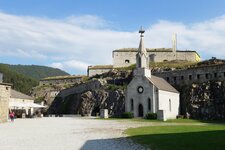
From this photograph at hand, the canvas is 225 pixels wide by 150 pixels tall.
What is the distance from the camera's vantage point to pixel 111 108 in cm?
7262

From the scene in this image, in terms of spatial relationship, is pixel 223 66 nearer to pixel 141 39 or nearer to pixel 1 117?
pixel 141 39

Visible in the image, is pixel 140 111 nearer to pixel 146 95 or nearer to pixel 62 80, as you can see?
pixel 146 95

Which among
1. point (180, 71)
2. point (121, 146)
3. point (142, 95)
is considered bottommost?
point (121, 146)

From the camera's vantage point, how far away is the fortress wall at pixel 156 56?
94500 millimetres

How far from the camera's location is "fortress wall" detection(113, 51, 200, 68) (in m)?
94.5

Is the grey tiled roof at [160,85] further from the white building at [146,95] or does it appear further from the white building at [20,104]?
the white building at [20,104]

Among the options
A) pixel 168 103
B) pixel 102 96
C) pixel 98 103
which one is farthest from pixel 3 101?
→ pixel 98 103

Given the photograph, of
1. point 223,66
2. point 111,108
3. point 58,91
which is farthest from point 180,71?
point 58,91

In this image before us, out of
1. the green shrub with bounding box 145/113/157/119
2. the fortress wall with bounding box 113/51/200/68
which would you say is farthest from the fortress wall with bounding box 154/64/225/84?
the fortress wall with bounding box 113/51/200/68

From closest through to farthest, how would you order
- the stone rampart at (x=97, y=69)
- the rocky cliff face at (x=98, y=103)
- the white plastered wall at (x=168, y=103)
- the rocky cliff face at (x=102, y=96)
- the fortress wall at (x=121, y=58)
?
the white plastered wall at (x=168, y=103), the rocky cliff face at (x=98, y=103), the rocky cliff face at (x=102, y=96), the fortress wall at (x=121, y=58), the stone rampart at (x=97, y=69)

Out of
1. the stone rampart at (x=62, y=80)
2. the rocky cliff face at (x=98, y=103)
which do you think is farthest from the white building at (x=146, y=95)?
the stone rampart at (x=62, y=80)

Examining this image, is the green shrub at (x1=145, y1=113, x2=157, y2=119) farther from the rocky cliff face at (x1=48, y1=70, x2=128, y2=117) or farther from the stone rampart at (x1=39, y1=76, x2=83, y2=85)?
the stone rampart at (x1=39, y1=76, x2=83, y2=85)

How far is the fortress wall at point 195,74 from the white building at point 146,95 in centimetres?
540

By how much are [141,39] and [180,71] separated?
456 inches
